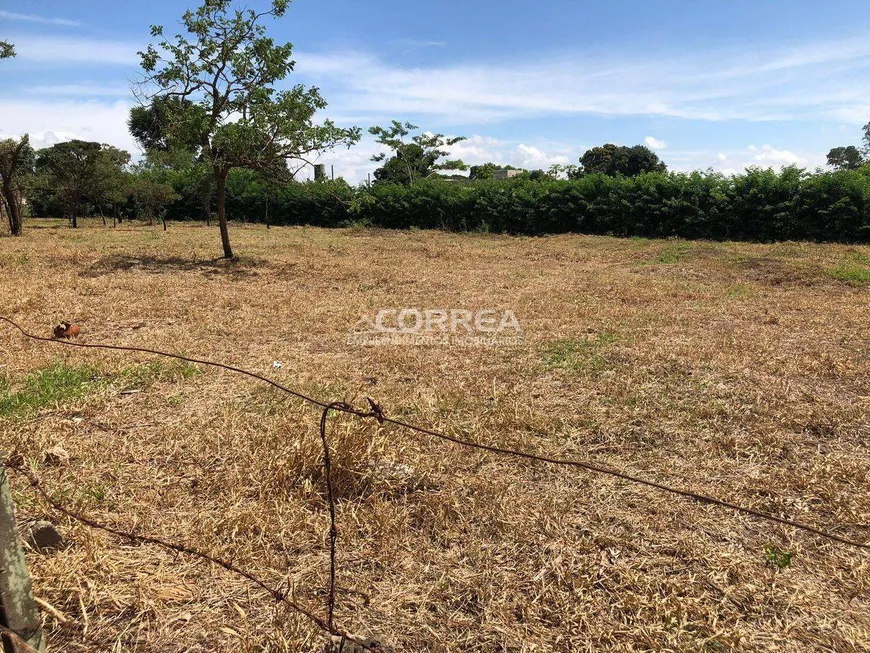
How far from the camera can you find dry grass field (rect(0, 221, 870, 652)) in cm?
185

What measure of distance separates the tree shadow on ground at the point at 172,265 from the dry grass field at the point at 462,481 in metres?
3.31

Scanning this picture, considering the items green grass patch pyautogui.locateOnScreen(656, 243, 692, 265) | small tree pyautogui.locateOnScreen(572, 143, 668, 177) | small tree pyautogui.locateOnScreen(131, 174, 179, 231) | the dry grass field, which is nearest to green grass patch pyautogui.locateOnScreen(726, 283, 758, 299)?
the dry grass field

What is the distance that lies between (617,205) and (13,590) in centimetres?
1834

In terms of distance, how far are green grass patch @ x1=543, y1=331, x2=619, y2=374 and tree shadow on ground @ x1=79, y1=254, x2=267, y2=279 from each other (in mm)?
6351

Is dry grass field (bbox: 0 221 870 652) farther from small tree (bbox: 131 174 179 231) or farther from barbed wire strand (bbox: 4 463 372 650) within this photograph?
small tree (bbox: 131 174 179 231)

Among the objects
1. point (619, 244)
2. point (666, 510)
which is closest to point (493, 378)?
point (666, 510)

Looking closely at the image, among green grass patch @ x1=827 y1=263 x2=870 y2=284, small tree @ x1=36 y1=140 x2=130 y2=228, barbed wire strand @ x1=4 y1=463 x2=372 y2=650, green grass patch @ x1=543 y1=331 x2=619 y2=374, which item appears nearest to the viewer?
barbed wire strand @ x1=4 y1=463 x2=372 y2=650

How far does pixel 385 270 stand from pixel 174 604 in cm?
879

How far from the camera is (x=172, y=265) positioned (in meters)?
→ 10.2

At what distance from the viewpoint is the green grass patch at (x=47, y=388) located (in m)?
3.38

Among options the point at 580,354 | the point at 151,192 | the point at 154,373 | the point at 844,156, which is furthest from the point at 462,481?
the point at 844,156

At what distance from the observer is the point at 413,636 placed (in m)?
1.79

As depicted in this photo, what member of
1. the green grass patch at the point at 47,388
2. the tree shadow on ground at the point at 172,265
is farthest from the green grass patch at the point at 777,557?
the tree shadow on ground at the point at 172,265

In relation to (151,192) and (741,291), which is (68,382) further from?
(151,192)
